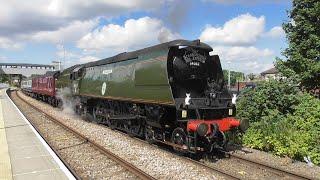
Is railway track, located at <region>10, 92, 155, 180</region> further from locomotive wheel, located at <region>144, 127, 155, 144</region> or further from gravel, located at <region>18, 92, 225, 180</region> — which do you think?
locomotive wheel, located at <region>144, 127, 155, 144</region>

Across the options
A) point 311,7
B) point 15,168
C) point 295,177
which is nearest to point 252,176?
point 295,177

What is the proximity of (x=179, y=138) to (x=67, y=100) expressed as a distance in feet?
55.3

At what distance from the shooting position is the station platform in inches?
349

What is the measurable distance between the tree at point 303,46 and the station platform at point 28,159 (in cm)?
941

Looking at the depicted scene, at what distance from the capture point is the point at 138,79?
13.4 meters

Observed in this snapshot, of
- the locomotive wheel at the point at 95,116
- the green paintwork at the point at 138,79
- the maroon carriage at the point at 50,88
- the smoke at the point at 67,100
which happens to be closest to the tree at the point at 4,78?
the maroon carriage at the point at 50,88

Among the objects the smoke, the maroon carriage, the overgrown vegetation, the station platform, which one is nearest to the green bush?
the overgrown vegetation

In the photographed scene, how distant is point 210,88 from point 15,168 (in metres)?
5.81

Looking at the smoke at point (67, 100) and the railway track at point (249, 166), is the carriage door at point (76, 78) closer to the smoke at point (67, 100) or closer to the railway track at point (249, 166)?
the smoke at point (67, 100)

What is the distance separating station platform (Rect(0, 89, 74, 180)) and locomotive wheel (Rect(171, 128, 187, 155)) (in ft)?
10.5

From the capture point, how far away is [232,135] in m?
13.7

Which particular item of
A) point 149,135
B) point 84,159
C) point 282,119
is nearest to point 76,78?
point 149,135

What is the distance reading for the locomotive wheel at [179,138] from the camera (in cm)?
1115

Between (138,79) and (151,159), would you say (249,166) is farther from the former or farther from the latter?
(138,79)
